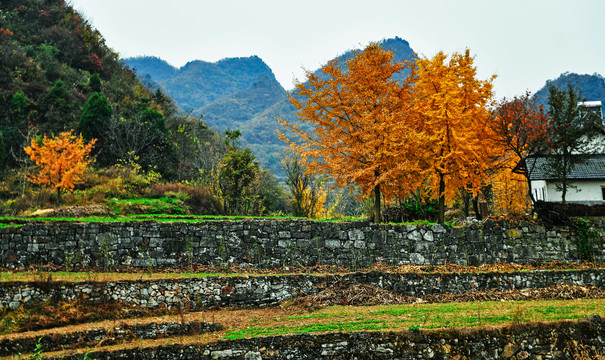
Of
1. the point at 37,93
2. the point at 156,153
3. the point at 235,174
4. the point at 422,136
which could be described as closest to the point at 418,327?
the point at 422,136

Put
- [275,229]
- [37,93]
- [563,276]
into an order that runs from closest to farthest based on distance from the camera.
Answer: [563,276]
[275,229]
[37,93]

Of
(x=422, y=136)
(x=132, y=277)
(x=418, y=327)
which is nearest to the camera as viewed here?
(x=418, y=327)

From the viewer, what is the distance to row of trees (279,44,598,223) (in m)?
20.6

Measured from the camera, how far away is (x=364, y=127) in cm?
2094

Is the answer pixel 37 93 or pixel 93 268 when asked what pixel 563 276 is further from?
pixel 37 93

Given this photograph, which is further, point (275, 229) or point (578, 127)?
point (578, 127)

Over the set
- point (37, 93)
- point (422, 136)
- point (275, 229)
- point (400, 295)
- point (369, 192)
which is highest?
point (37, 93)

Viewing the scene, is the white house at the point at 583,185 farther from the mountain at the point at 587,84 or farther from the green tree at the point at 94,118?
the mountain at the point at 587,84

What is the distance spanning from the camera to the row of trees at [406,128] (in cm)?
2062

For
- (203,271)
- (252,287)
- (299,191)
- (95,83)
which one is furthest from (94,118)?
(252,287)

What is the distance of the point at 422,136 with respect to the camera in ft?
66.8

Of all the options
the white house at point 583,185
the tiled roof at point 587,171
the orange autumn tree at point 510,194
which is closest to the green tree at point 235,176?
the tiled roof at point 587,171

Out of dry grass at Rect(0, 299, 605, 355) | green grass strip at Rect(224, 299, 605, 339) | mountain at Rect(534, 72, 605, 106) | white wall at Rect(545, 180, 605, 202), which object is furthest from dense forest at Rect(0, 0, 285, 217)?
mountain at Rect(534, 72, 605, 106)

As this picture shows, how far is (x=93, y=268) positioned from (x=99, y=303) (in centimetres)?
339
